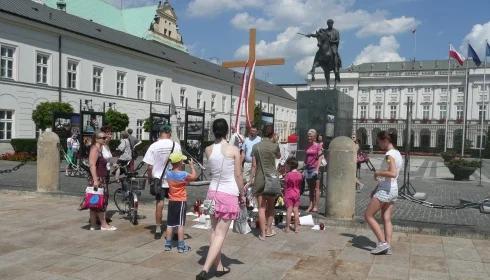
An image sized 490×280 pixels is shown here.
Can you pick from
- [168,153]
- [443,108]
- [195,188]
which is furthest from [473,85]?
[168,153]

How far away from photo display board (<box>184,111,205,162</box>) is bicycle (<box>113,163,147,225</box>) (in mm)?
6484

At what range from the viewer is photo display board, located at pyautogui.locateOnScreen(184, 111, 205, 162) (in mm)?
15992

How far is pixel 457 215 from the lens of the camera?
10.6 m

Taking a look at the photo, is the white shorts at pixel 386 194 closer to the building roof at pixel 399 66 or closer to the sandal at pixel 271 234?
the sandal at pixel 271 234

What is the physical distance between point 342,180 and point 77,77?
34990 mm

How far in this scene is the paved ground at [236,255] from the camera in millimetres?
5785

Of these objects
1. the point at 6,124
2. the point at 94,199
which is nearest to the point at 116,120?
the point at 6,124

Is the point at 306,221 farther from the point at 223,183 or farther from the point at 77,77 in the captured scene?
the point at 77,77

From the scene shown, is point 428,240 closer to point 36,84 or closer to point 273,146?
point 273,146

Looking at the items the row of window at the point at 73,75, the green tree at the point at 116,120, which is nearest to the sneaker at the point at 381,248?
the row of window at the point at 73,75

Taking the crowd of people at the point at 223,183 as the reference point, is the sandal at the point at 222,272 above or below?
below

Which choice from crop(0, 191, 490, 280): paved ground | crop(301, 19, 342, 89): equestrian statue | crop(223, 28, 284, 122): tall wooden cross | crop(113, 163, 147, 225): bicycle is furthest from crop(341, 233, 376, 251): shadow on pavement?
crop(301, 19, 342, 89): equestrian statue

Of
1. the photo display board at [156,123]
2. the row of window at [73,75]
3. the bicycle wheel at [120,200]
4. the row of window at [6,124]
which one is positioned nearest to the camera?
the bicycle wheel at [120,200]

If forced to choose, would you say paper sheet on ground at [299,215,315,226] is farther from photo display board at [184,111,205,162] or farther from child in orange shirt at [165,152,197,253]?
photo display board at [184,111,205,162]
